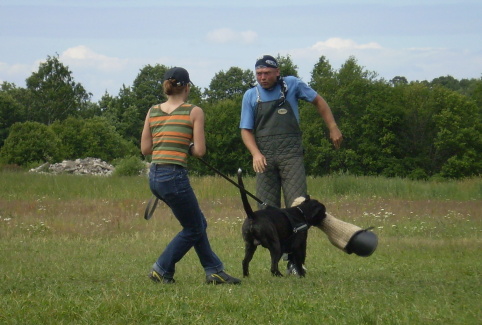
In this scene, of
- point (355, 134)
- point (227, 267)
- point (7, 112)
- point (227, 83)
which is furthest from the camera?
point (227, 83)

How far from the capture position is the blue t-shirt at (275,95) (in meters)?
8.23

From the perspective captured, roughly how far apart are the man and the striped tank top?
145 centimetres

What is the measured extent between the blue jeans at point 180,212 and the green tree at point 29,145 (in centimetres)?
6500

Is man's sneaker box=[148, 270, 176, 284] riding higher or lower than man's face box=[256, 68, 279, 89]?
lower

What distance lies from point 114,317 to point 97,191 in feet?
64.1

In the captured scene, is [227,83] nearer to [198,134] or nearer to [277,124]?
[277,124]

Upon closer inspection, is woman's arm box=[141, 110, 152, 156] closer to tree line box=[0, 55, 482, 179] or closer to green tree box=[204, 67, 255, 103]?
tree line box=[0, 55, 482, 179]

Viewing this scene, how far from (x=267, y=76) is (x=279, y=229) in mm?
1706

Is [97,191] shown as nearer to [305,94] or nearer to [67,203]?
[67,203]

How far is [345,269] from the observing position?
28.9ft

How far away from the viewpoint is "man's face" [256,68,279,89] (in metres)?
8.11

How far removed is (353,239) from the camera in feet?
25.2

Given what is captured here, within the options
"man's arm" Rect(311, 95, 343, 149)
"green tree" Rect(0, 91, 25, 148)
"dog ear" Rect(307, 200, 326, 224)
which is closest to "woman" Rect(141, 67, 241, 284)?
"dog ear" Rect(307, 200, 326, 224)

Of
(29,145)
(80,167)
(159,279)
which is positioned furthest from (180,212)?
(29,145)
